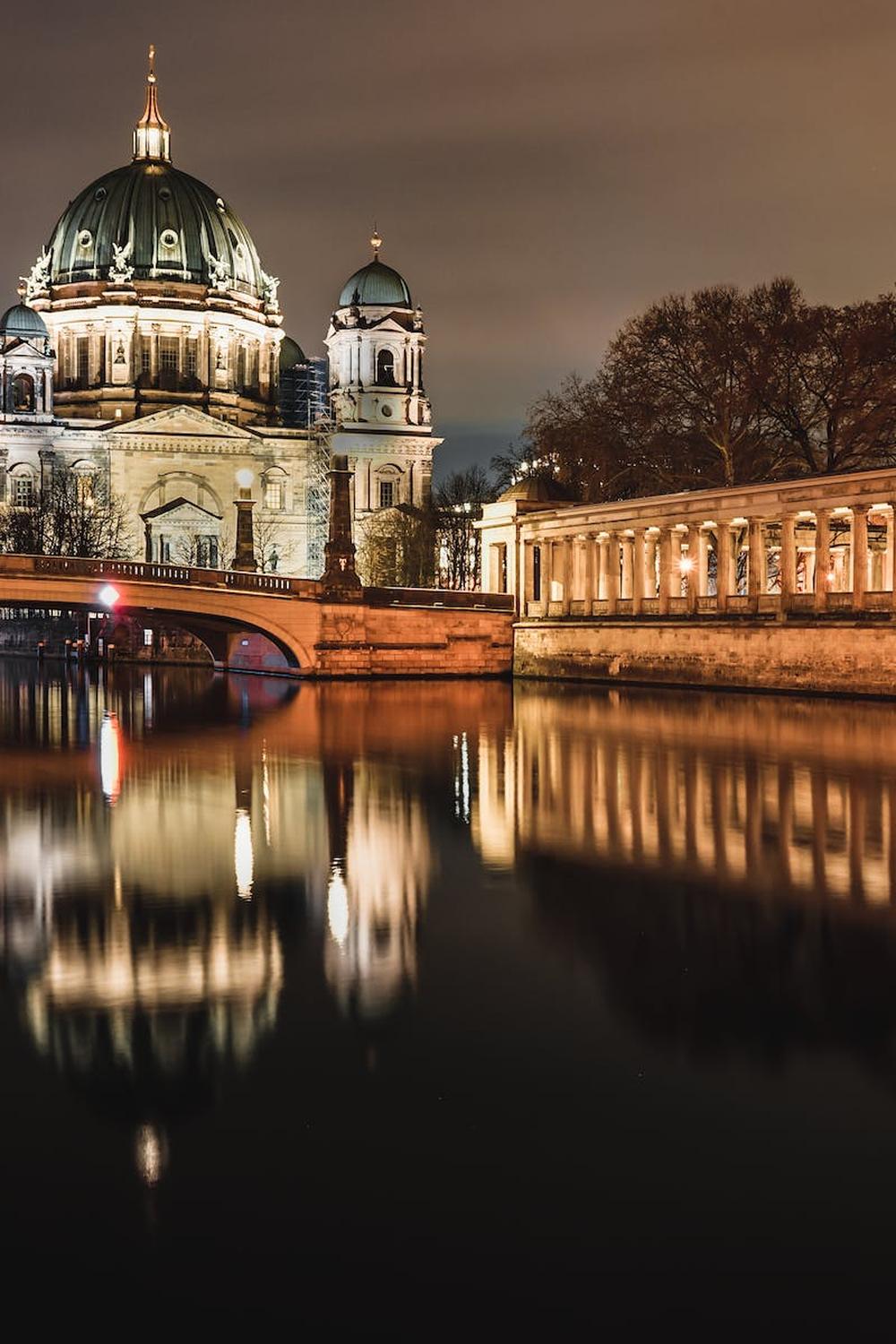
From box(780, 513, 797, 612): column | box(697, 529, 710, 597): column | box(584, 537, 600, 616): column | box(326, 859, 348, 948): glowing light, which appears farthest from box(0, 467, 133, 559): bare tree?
box(326, 859, 348, 948): glowing light

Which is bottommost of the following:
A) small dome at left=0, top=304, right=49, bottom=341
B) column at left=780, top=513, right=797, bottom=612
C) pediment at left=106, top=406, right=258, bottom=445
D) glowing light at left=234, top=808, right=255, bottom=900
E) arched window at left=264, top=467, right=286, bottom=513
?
glowing light at left=234, top=808, right=255, bottom=900

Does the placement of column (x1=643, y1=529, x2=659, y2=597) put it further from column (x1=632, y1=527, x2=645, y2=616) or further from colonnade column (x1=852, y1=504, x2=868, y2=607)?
colonnade column (x1=852, y1=504, x2=868, y2=607)

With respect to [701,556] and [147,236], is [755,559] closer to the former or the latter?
[701,556]

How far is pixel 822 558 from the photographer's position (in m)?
44.9

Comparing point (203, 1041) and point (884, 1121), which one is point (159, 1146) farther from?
point (884, 1121)

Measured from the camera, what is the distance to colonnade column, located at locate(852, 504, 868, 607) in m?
→ 41.7

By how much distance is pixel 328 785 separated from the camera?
21.4m

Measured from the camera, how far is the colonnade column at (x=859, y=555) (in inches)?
1640

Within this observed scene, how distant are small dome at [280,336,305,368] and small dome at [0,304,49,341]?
20.4 meters

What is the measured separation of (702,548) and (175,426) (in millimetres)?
57565

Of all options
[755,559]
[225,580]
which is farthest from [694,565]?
[225,580]

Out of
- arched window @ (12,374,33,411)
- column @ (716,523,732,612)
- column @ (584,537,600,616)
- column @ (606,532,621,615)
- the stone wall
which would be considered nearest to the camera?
the stone wall

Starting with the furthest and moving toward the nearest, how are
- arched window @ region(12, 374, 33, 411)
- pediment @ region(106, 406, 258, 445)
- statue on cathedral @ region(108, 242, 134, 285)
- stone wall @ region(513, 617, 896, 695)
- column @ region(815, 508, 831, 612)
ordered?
statue on cathedral @ region(108, 242, 134, 285)
arched window @ region(12, 374, 33, 411)
pediment @ region(106, 406, 258, 445)
column @ region(815, 508, 831, 612)
stone wall @ region(513, 617, 896, 695)

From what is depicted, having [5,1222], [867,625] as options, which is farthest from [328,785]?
[867,625]
